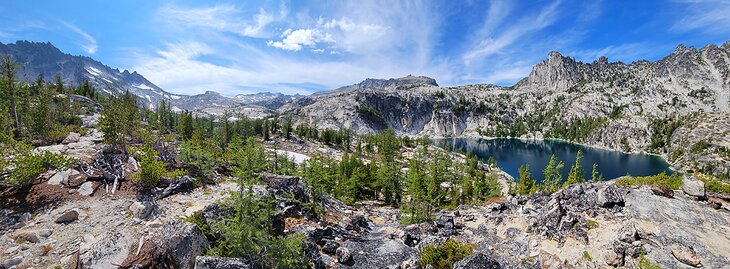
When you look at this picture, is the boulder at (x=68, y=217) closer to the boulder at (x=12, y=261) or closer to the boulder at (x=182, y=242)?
the boulder at (x=12, y=261)

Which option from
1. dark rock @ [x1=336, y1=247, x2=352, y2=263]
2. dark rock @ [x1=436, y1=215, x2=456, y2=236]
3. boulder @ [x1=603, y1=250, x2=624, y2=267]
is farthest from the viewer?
dark rock @ [x1=436, y1=215, x2=456, y2=236]

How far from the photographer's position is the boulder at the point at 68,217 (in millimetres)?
17797

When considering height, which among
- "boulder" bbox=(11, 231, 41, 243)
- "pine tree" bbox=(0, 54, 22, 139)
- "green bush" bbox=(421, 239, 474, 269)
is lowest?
"green bush" bbox=(421, 239, 474, 269)

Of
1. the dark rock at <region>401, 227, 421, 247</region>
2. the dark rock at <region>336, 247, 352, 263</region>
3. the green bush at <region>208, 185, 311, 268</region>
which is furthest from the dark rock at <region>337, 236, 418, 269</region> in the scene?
the green bush at <region>208, 185, 311, 268</region>

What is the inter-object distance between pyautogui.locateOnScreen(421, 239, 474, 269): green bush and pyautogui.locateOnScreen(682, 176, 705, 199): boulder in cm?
2566

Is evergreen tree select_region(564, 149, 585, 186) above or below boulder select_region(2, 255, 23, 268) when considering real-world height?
below

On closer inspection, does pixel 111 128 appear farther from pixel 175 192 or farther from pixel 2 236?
pixel 2 236

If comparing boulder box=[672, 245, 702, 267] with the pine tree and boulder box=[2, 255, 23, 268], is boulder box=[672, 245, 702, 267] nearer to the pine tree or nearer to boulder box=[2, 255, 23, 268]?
boulder box=[2, 255, 23, 268]

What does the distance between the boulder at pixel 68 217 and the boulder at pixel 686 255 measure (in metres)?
39.6

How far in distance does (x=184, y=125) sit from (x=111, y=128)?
236ft

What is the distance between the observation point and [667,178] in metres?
36.6

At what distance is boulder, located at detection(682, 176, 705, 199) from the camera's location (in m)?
29.9

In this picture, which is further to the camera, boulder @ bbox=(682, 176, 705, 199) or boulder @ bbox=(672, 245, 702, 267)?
boulder @ bbox=(682, 176, 705, 199)

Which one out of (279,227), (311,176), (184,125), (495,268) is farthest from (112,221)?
(184,125)
